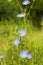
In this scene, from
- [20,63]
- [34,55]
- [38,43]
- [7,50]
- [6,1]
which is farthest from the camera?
[6,1]

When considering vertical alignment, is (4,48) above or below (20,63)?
above

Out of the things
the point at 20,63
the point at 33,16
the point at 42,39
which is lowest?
the point at 20,63

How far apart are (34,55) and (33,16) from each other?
1.70m

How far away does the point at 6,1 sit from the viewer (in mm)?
4488

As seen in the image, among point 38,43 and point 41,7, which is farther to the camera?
point 41,7

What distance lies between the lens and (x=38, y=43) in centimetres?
368

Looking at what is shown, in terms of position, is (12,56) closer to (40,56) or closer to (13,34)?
(40,56)

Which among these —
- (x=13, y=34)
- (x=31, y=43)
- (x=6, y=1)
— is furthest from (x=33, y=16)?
(x=31, y=43)

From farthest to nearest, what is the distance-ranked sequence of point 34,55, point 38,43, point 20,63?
point 38,43 → point 34,55 → point 20,63

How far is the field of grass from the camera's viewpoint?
9.84 ft

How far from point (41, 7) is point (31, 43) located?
1265mm

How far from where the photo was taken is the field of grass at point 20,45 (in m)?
3.00

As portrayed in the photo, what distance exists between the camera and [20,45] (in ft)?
9.88

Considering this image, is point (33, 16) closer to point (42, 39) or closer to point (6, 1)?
point (6, 1)
